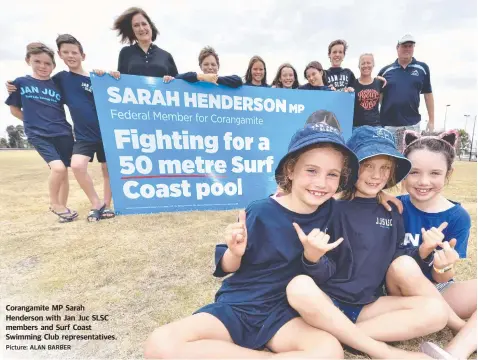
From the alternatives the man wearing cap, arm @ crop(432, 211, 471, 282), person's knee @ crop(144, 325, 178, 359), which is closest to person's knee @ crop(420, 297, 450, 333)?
arm @ crop(432, 211, 471, 282)

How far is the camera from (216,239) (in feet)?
9.48

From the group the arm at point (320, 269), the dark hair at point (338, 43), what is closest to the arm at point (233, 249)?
the arm at point (320, 269)

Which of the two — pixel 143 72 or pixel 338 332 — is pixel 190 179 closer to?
pixel 143 72

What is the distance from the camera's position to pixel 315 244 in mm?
1284

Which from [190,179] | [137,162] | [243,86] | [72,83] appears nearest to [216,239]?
[190,179]

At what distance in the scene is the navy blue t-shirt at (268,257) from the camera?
55.9 inches

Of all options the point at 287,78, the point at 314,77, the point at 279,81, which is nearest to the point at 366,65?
the point at 314,77

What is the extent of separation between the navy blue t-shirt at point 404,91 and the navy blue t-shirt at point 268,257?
3168 millimetres

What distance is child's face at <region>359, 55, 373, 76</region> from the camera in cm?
389

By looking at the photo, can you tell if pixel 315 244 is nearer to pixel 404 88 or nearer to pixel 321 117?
pixel 321 117

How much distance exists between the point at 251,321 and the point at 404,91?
3.72 metres

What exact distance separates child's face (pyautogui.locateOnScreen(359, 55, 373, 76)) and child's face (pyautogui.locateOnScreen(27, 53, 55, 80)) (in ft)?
12.5

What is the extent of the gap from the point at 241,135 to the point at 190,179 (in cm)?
87

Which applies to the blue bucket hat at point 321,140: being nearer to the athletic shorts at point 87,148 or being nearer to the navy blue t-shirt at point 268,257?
the navy blue t-shirt at point 268,257
